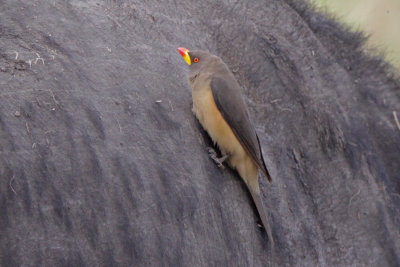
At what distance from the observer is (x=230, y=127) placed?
5.41 metres

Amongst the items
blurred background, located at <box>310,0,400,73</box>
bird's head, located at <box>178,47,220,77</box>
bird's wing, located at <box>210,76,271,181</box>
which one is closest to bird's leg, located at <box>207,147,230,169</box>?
bird's wing, located at <box>210,76,271,181</box>

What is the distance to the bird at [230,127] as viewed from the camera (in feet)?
17.6

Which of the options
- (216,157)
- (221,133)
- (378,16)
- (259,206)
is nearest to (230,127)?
(221,133)

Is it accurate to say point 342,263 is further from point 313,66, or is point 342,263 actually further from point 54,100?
point 54,100

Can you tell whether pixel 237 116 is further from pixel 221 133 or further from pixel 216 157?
pixel 216 157

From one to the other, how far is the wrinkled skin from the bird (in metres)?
0.08

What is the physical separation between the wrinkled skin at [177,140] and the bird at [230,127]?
0.28 feet

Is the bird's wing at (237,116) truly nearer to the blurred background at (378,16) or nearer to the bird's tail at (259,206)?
the bird's tail at (259,206)

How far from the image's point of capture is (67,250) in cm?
430

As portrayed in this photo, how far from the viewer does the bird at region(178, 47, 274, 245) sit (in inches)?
212

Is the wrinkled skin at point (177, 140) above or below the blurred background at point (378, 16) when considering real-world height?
above

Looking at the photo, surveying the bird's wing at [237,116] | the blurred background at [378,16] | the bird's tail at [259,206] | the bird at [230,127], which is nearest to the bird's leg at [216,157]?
the bird at [230,127]

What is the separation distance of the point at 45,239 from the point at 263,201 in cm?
202

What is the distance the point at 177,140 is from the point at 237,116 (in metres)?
→ 0.54
